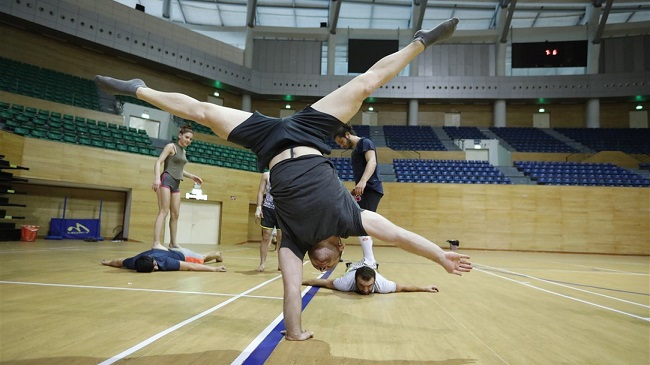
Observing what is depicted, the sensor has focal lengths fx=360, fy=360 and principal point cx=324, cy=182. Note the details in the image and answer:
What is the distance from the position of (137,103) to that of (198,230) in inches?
281

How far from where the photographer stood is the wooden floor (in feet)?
4.86

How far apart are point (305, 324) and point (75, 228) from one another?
394 inches

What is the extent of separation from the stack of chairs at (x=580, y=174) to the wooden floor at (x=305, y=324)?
34.0 feet

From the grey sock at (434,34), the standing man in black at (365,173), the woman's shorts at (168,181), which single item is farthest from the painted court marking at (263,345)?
the woman's shorts at (168,181)

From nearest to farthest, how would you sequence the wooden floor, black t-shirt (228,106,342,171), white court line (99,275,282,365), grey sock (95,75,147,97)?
white court line (99,275,282,365)
the wooden floor
black t-shirt (228,106,342,171)
grey sock (95,75,147,97)

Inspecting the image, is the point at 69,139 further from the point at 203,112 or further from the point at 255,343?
the point at 255,343

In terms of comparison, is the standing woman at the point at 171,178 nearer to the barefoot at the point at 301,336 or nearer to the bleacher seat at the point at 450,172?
the barefoot at the point at 301,336

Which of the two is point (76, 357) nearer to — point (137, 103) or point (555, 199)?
point (555, 199)

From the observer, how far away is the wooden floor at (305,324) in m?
1.48

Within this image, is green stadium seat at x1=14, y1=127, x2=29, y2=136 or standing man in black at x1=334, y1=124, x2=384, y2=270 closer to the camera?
standing man in black at x1=334, y1=124, x2=384, y2=270

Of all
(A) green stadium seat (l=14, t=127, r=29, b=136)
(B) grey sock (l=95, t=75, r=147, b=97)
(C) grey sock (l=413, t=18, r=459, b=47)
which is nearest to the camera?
(C) grey sock (l=413, t=18, r=459, b=47)

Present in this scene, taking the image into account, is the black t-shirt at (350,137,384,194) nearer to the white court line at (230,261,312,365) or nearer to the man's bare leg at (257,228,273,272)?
the man's bare leg at (257,228,273,272)

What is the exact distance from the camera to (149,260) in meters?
3.77

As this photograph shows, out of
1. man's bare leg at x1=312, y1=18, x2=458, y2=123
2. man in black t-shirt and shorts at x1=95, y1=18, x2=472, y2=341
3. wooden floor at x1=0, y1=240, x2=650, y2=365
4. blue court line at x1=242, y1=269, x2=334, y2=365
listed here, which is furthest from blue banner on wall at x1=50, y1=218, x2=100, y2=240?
man's bare leg at x1=312, y1=18, x2=458, y2=123
